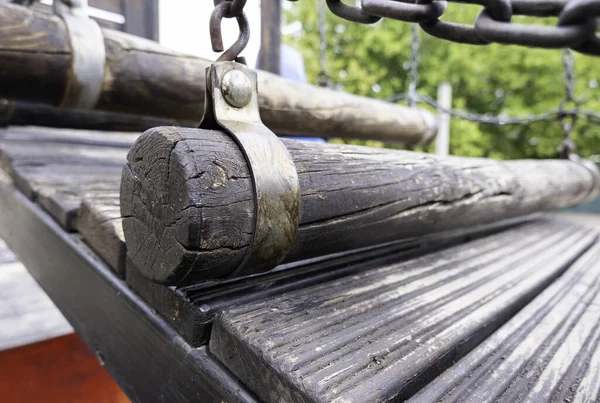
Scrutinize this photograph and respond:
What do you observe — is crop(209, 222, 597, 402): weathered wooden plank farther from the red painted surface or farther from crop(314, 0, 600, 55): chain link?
the red painted surface

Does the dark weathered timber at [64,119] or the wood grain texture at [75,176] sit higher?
the dark weathered timber at [64,119]

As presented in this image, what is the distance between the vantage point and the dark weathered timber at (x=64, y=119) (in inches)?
67.1

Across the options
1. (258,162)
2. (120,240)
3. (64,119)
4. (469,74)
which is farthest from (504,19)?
(469,74)

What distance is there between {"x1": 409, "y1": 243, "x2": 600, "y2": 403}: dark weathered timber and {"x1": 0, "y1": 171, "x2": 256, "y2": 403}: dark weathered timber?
285mm

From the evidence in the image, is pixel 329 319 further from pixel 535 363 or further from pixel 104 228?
pixel 104 228

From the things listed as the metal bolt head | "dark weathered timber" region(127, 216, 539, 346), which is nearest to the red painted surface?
"dark weathered timber" region(127, 216, 539, 346)

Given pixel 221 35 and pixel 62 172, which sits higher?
pixel 221 35

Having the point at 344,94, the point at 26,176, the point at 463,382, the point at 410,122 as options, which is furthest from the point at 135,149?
the point at 410,122

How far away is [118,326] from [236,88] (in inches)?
19.8

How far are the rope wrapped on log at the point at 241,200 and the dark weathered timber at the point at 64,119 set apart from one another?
0.99 m

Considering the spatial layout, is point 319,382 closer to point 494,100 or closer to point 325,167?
point 325,167

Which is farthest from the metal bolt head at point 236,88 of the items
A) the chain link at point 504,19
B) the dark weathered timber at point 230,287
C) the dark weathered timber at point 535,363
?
the dark weathered timber at point 535,363

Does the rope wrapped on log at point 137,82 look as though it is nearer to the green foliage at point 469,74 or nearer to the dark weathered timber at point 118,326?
the dark weathered timber at point 118,326

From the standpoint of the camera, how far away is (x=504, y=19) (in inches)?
23.5
